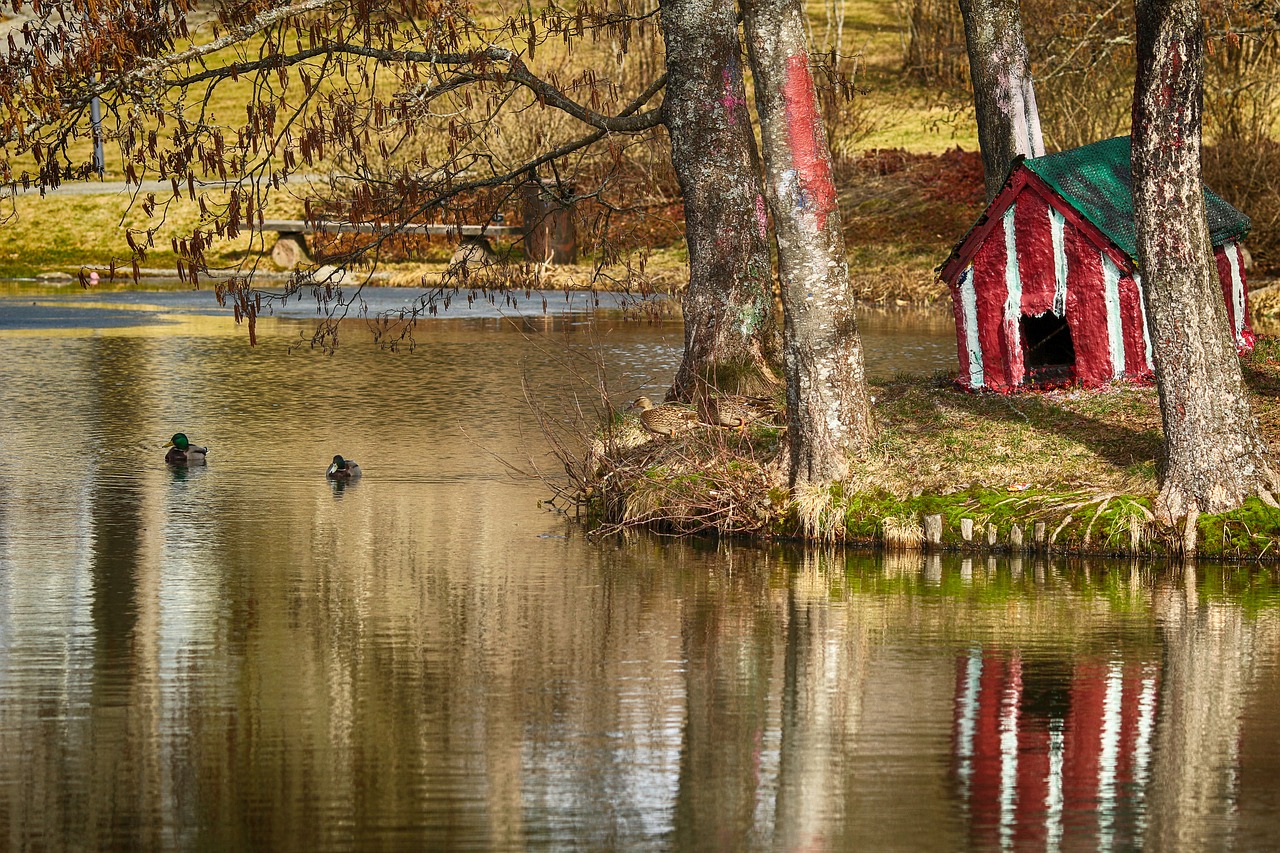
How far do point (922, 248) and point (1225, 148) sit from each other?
7.07m

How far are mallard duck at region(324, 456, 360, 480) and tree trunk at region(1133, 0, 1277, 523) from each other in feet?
23.4

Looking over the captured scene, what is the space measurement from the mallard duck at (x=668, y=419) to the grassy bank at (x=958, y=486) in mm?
206

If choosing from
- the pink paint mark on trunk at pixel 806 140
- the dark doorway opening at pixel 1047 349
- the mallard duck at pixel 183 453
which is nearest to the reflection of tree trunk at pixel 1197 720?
the pink paint mark on trunk at pixel 806 140

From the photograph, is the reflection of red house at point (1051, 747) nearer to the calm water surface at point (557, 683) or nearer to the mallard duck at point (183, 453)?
the calm water surface at point (557, 683)

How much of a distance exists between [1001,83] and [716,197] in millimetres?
3445

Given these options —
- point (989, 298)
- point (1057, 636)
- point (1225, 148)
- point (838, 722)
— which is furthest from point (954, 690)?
point (1225, 148)

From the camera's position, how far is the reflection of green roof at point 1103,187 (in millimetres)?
16719

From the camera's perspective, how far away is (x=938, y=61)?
52.7 m

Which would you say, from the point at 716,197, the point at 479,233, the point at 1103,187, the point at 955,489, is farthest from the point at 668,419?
the point at 479,233

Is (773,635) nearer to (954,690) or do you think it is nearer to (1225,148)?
(954,690)

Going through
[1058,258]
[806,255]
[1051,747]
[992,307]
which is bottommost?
[1051,747]

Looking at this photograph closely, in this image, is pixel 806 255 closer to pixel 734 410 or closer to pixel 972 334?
pixel 734 410

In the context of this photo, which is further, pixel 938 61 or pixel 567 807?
pixel 938 61

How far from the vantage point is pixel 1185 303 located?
1380cm
